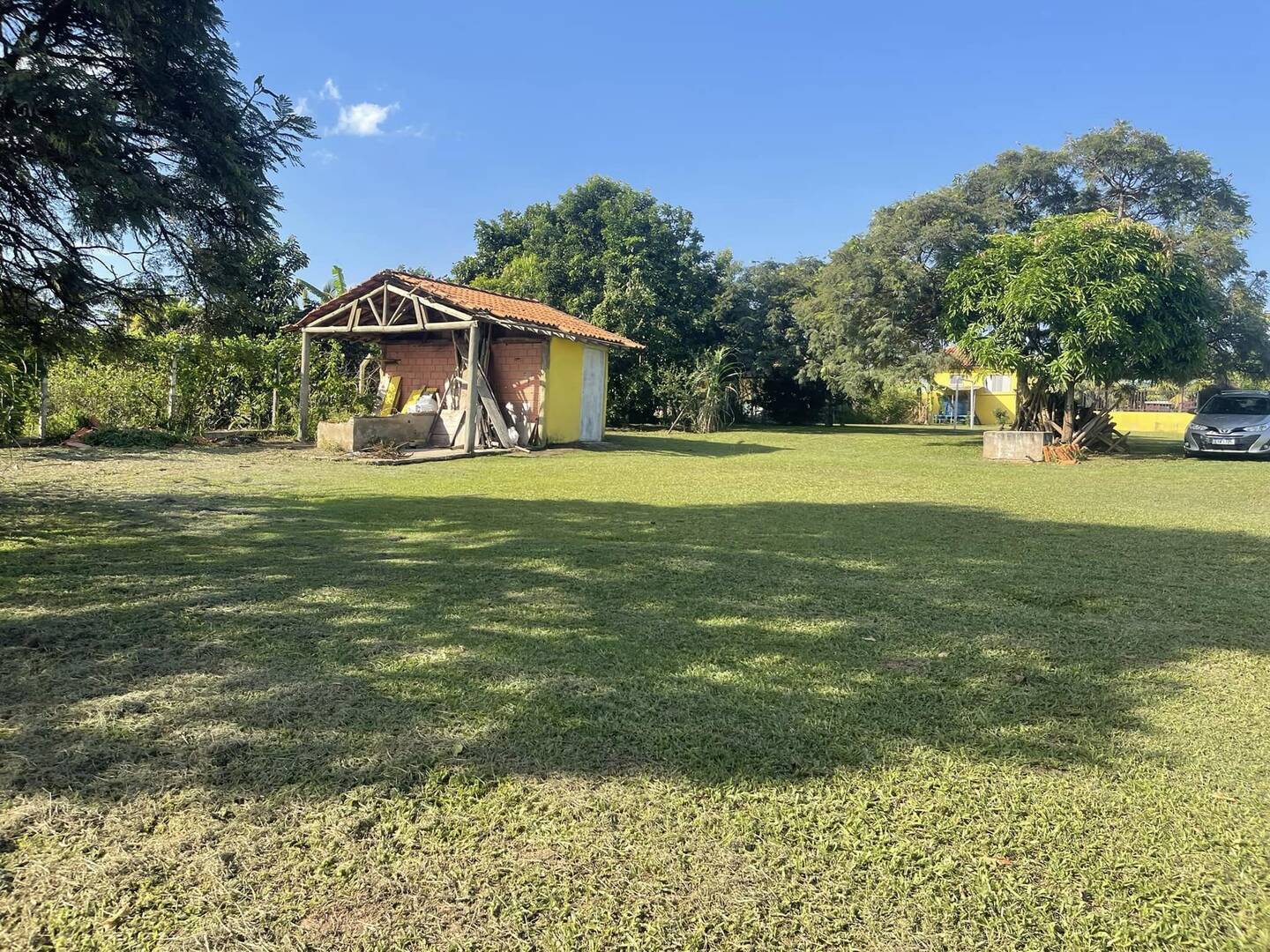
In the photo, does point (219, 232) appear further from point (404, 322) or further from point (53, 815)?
point (404, 322)

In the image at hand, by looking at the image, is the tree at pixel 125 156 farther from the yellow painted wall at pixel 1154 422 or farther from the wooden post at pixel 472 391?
the yellow painted wall at pixel 1154 422

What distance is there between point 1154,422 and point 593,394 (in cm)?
2695

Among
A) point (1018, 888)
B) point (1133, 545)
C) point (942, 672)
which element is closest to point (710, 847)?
point (1018, 888)

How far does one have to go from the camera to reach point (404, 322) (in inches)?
719

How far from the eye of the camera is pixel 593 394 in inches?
797

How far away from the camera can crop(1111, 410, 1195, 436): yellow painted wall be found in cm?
3266

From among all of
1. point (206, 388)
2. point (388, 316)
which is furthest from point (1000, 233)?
point (206, 388)

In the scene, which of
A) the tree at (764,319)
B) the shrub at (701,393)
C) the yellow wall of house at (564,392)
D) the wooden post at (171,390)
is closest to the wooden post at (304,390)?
the wooden post at (171,390)

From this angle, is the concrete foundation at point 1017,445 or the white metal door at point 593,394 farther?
the white metal door at point 593,394

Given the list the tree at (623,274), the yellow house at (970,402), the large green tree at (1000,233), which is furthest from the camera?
the yellow house at (970,402)

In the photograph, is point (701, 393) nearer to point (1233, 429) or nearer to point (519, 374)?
point (519, 374)

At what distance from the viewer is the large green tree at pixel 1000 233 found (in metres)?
22.2

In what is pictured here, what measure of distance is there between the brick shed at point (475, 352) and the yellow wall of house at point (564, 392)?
0.07ft

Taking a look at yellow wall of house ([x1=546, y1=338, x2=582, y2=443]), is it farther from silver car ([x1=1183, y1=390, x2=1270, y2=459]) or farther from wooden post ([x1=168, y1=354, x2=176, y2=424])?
silver car ([x1=1183, y1=390, x2=1270, y2=459])
